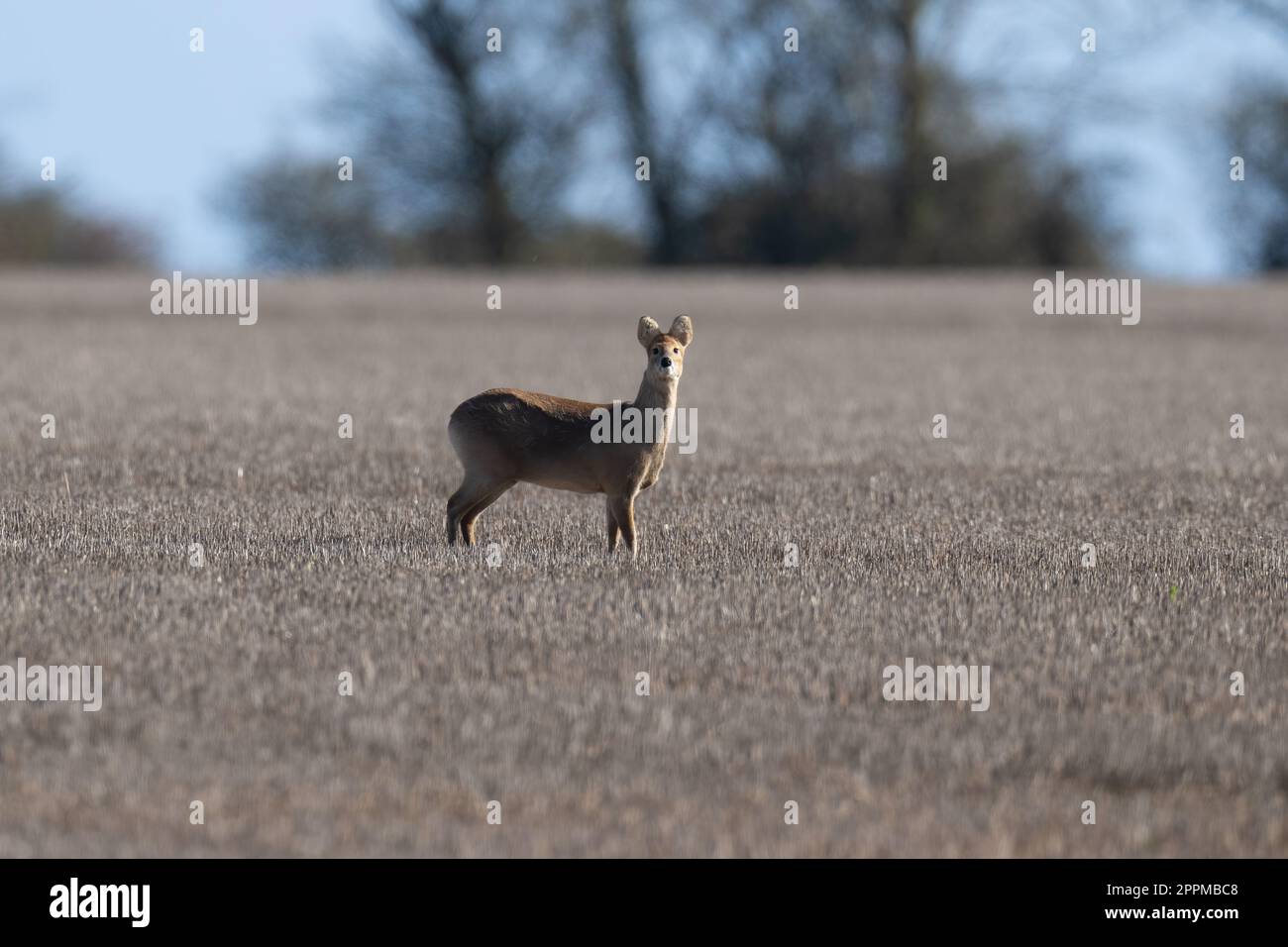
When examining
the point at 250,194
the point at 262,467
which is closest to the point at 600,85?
the point at 250,194

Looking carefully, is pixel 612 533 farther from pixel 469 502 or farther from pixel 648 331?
pixel 648 331

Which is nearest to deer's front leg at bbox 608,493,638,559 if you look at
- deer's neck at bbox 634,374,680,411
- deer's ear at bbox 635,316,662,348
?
deer's neck at bbox 634,374,680,411

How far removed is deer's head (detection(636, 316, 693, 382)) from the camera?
32.8 ft

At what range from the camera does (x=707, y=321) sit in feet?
120

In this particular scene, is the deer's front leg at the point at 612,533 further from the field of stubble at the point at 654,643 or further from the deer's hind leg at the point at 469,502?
the deer's hind leg at the point at 469,502

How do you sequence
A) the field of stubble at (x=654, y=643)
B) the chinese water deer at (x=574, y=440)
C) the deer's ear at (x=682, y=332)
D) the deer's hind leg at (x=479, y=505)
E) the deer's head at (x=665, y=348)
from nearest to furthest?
1. the field of stubble at (x=654, y=643)
2. the deer's head at (x=665, y=348)
3. the chinese water deer at (x=574, y=440)
4. the deer's ear at (x=682, y=332)
5. the deer's hind leg at (x=479, y=505)

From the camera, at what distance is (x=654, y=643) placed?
840 cm

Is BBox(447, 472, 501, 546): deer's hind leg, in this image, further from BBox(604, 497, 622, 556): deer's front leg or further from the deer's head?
the deer's head

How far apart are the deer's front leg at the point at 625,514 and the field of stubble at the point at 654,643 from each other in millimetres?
231

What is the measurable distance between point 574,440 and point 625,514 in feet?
1.78

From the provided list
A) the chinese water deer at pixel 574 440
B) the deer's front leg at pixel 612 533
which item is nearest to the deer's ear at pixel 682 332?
the chinese water deer at pixel 574 440

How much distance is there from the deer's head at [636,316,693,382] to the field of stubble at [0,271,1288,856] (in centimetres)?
116

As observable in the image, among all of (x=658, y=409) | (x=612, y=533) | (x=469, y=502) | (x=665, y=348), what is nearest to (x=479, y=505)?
(x=469, y=502)

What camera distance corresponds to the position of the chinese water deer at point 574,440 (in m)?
10.2
